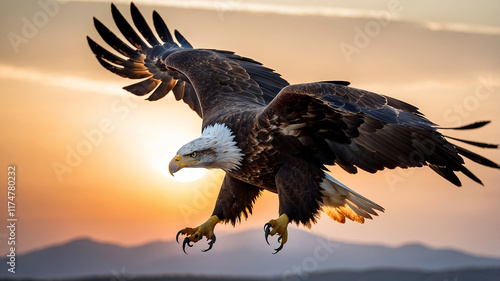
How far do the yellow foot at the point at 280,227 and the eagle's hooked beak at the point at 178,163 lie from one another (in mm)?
874

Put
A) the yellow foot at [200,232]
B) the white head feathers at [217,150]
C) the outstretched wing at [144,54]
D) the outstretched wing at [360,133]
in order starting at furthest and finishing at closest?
the outstretched wing at [144,54] → the yellow foot at [200,232] → the white head feathers at [217,150] → the outstretched wing at [360,133]

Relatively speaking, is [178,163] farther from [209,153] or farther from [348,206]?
[348,206]

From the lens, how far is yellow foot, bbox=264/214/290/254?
6.41 meters

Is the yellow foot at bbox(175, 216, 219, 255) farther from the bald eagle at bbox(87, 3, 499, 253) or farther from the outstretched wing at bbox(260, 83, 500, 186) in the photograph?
the outstretched wing at bbox(260, 83, 500, 186)

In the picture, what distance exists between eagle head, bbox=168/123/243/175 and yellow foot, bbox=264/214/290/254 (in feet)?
1.92

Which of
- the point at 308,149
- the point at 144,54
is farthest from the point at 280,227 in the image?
the point at 144,54

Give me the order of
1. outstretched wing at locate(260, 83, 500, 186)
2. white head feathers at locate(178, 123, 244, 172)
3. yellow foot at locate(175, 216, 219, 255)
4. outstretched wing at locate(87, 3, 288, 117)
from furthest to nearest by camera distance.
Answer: outstretched wing at locate(87, 3, 288, 117), yellow foot at locate(175, 216, 219, 255), white head feathers at locate(178, 123, 244, 172), outstretched wing at locate(260, 83, 500, 186)

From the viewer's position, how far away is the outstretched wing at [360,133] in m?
6.00

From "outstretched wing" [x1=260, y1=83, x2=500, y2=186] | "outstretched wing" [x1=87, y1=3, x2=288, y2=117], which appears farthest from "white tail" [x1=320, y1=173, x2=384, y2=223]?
"outstretched wing" [x1=87, y1=3, x2=288, y2=117]

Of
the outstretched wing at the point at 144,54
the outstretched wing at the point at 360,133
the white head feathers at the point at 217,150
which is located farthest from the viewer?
the outstretched wing at the point at 144,54

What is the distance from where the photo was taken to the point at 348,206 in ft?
24.0

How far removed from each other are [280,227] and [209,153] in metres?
0.89

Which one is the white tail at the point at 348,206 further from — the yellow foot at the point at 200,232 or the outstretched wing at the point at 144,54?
the outstretched wing at the point at 144,54

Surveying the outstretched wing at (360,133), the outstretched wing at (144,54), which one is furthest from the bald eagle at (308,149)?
the outstretched wing at (144,54)
